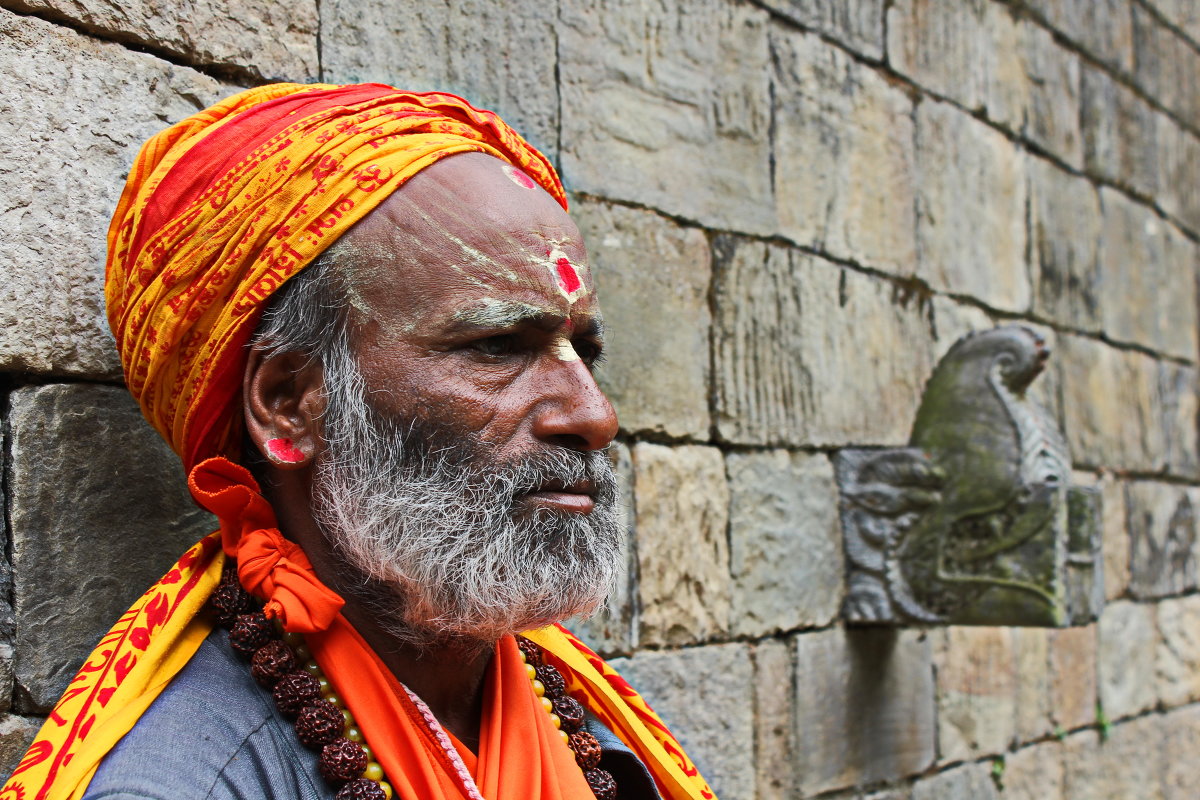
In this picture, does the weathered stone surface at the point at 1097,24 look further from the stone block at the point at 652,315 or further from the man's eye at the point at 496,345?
the man's eye at the point at 496,345

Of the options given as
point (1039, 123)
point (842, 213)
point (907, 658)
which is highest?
point (1039, 123)

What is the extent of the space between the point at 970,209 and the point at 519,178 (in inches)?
116

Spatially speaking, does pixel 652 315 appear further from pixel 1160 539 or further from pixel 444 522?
pixel 1160 539

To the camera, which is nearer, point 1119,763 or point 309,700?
point 309,700

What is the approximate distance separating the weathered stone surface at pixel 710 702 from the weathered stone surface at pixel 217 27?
5.27 ft

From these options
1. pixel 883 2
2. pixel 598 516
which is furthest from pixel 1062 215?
pixel 598 516

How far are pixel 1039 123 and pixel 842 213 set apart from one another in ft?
5.58

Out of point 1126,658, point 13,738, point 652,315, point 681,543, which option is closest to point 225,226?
point 13,738

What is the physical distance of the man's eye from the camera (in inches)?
73.4

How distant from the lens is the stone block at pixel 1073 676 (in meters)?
4.66

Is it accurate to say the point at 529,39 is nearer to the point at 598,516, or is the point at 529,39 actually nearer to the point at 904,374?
the point at 598,516

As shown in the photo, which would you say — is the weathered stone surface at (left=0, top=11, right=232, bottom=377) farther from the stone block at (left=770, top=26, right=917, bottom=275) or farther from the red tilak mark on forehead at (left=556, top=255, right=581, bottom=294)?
the stone block at (left=770, top=26, right=917, bottom=275)

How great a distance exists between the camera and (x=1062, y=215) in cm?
512

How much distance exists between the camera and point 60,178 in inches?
79.0
